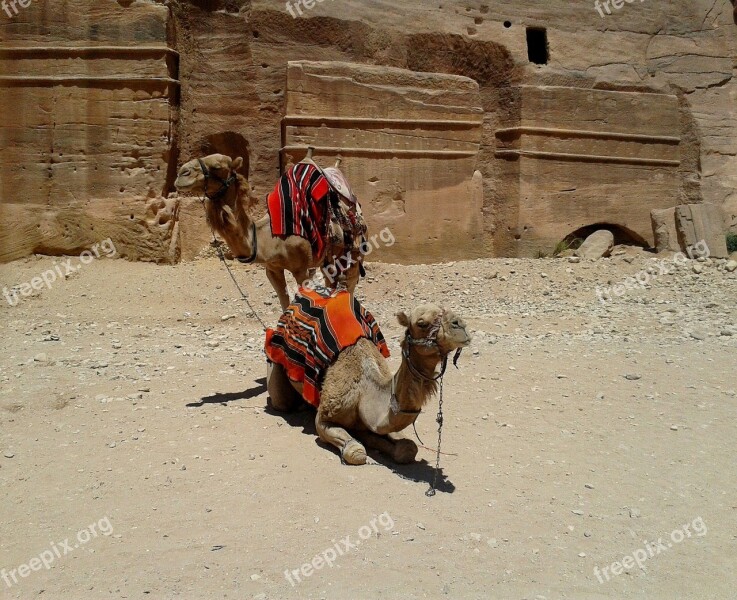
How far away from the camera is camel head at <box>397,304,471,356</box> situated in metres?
3.67

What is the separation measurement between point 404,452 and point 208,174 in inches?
124

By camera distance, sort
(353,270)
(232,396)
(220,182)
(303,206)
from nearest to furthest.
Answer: (232,396), (220,182), (303,206), (353,270)

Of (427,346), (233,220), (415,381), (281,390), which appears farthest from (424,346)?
(233,220)

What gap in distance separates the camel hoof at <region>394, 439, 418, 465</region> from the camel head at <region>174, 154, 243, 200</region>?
9.95ft

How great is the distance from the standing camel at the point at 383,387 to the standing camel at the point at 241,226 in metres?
1.93

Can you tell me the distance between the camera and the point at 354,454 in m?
4.39

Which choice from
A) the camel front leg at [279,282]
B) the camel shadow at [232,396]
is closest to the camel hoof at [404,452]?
the camel shadow at [232,396]

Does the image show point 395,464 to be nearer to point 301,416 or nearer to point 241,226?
point 301,416

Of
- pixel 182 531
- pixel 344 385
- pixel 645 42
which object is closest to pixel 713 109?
pixel 645 42

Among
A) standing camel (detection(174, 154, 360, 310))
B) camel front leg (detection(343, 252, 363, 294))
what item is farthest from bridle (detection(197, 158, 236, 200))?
camel front leg (detection(343, 252, 363, 294))

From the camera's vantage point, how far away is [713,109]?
46.8ft

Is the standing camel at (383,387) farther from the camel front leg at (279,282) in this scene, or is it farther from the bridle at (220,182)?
the bridle at (220,182)

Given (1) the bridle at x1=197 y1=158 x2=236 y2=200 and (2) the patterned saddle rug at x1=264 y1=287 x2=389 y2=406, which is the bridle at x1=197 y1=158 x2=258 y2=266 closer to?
(1) the bridle at x1=197 y1=158 x2=236 y2=200

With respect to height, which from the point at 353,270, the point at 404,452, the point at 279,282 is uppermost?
the point at 353,270
